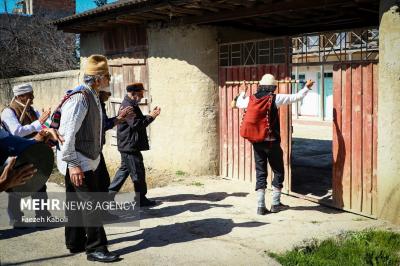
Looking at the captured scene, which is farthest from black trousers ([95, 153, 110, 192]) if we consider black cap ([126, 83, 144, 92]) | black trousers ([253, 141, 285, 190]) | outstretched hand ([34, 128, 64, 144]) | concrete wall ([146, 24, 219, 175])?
concrete wall ([146, 24, 219, 175])

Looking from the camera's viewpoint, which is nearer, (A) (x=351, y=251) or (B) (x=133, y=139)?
A: (A) (x=351, y=251)

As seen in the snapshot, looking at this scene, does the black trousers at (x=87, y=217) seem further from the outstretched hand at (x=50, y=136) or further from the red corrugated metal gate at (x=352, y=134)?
the red corrugated metal gate at (x=352, y=134)

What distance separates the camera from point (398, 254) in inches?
183

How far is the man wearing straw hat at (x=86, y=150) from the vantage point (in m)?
4.13

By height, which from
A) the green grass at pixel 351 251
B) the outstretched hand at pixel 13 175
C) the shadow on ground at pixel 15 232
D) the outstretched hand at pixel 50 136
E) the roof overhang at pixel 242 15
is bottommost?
the green grass at pixel 351 251

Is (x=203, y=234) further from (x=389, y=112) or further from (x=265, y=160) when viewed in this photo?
(x=389, y=112)

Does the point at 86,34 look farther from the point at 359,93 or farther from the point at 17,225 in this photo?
the point at 359,93

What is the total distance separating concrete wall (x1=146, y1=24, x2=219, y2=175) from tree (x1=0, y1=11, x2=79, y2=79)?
949 centimetres

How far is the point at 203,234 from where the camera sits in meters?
5.21

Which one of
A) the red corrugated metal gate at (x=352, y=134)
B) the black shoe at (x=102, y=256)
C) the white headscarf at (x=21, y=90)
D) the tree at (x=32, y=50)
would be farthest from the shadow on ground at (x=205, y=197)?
the tree at (x=32, y=50)

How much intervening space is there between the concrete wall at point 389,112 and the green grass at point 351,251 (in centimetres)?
50

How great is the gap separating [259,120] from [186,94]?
8.99ft

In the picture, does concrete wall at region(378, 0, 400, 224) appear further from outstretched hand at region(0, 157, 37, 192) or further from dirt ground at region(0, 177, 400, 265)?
outstretched hand at region(0, 157, 37, 192)

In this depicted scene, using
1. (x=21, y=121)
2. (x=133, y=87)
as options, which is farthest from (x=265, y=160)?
(x=21, y=121)
